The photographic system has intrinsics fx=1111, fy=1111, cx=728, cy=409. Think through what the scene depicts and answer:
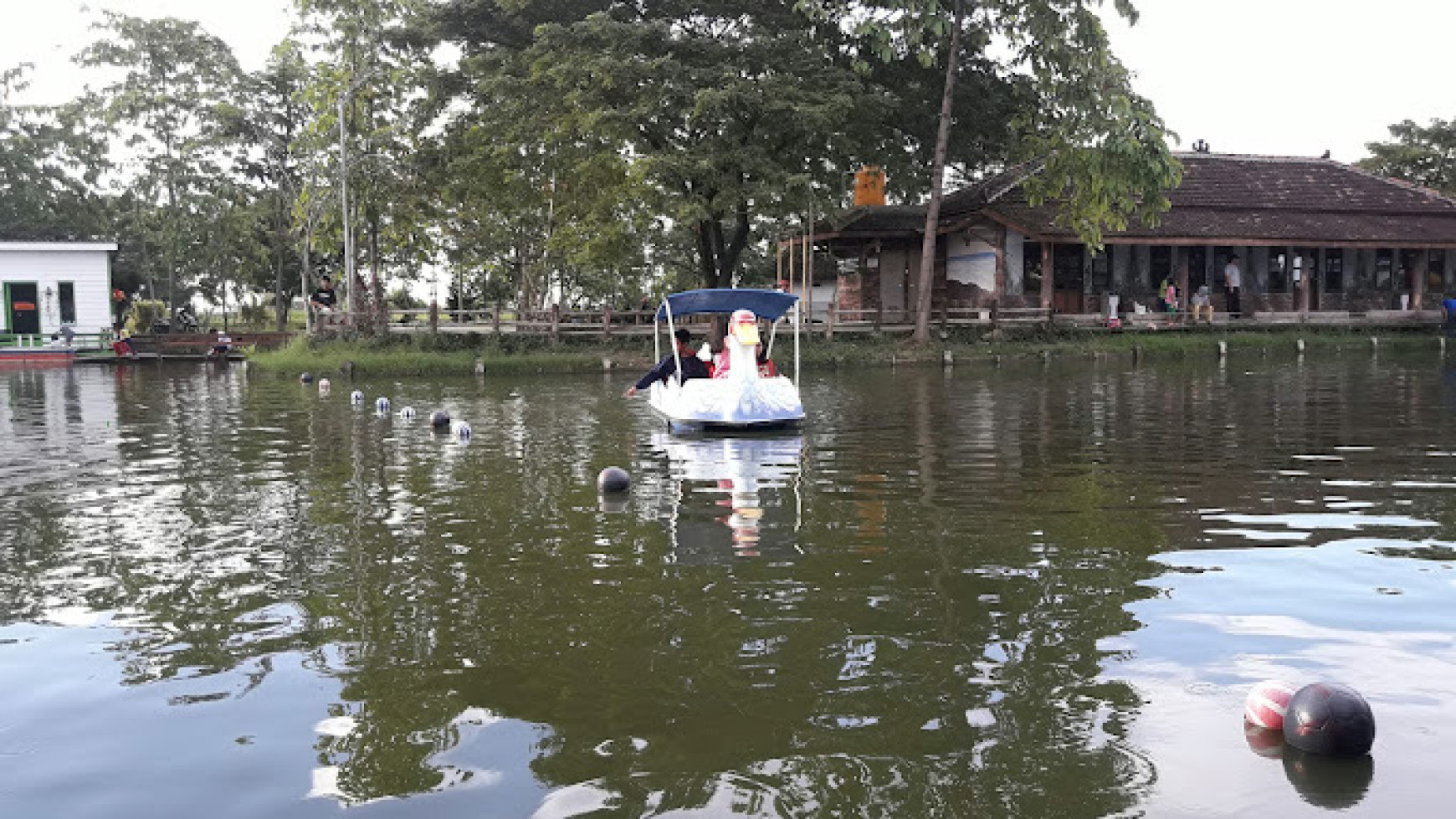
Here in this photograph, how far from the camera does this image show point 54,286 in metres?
41.6

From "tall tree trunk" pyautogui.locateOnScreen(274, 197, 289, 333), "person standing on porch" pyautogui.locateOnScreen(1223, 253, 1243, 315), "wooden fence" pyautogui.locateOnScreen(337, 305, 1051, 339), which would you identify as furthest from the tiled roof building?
"tall tree trunk" pyautogui.locateOnScreen(274, 197, 289, 333)

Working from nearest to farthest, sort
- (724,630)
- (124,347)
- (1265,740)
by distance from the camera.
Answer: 1. (1265,740)
2. (724,630)
3. (124,347)

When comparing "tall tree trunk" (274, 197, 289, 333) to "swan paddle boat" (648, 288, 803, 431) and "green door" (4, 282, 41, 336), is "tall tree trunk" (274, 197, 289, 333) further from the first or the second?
"swan paddle boat" (648, 288, 803, 431)

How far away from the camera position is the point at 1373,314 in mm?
41344

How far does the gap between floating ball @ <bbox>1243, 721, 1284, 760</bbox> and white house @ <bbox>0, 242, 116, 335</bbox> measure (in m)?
45.3

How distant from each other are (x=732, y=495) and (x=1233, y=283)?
34.4 m

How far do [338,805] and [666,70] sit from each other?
29036 millimetres

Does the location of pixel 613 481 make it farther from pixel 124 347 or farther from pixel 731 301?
pixel 124 347

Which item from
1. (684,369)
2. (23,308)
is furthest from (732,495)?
(23,308)

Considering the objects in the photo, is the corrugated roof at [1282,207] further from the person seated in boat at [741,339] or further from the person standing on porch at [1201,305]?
the person seated in boat at [741,339]

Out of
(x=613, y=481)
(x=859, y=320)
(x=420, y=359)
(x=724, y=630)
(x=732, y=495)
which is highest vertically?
(x=859, y=320)

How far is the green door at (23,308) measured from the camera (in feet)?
135

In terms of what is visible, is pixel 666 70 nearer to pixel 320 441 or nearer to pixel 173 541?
pixel 320 441

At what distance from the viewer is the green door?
135 feet
